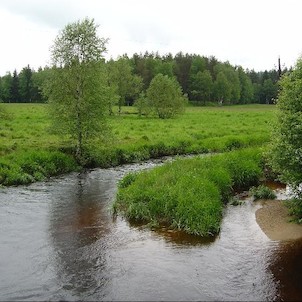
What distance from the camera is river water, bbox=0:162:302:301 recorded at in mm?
13188

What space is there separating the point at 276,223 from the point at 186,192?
15.5 ft

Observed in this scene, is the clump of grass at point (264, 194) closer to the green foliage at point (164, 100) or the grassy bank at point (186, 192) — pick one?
the grassy bank at point (186, 192)

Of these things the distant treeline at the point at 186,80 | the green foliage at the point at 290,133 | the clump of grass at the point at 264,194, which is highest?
the distant treeline at the point at 186,80

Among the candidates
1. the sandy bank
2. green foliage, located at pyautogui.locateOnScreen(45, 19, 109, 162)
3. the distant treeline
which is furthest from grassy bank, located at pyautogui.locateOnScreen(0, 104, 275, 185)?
the distant treeline

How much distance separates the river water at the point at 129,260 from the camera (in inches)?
519

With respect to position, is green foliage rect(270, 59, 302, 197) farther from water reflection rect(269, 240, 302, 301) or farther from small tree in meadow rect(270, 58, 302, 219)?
water reflection rect(269, 240, 302, 301)

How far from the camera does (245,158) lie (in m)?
31.0

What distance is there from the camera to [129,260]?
1563cm

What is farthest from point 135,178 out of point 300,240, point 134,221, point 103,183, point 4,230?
point 300,240

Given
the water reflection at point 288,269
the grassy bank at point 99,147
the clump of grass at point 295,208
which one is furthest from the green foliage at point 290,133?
the water reflection at point 288,269

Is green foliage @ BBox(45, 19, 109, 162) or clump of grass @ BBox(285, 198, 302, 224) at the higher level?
green foliage @ BBox(45, 19, 109, 162)

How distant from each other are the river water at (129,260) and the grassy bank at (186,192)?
82cm

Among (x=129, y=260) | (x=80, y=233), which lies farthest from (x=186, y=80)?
(x=129, y=260)

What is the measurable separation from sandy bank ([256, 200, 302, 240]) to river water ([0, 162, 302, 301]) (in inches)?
19.3
